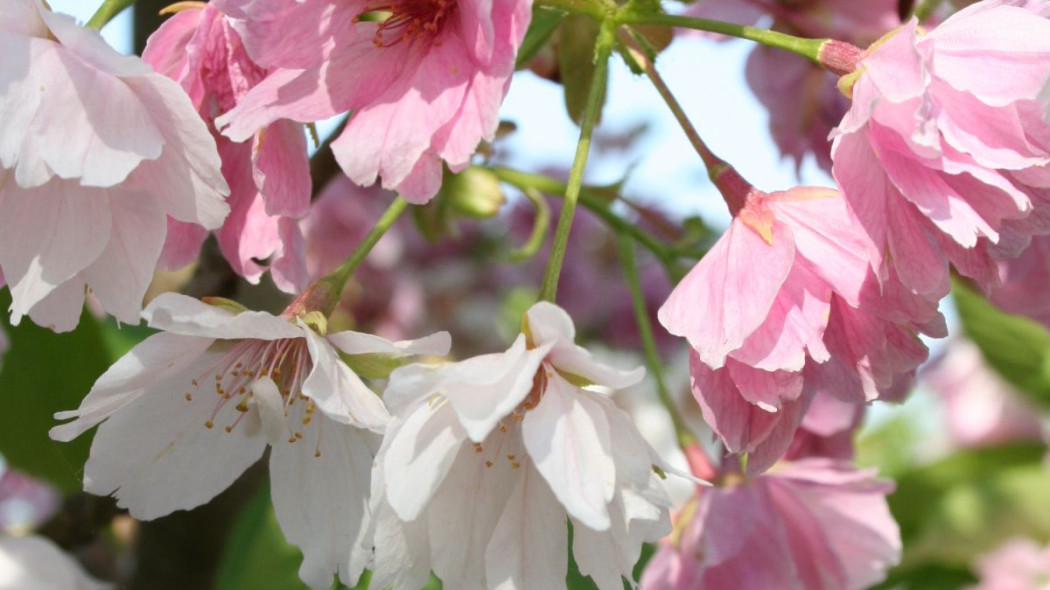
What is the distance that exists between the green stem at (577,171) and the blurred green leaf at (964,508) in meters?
0.82

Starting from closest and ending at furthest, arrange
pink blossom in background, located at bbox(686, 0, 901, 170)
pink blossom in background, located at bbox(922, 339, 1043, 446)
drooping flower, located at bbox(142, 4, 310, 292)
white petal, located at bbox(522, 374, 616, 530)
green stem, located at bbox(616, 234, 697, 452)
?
white petal, located at bbox(522, 374, 616, 530) < drooping flower, located at bbox(142, 4, 310, 292) < green stem, located at bbox(616, 234, 697, 452) < pink blossom in background, located at bbox(686, 0, 901, 170) < pink blossom in background, located at bbox(922, 339, 1043, 446)

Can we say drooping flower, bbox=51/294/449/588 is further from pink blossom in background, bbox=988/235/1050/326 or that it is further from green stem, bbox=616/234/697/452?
pink blossom in background, bbox=988/235/1050/326

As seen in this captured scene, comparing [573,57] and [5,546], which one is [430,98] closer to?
[573,57]

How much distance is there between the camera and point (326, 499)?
27.3 inches

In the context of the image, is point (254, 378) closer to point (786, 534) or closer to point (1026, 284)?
point (786, 534)

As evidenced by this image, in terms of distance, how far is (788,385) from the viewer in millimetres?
628

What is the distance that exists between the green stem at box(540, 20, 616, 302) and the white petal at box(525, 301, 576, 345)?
28 millimetres

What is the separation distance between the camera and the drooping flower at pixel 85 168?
1.92 feet

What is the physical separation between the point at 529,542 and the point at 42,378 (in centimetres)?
47

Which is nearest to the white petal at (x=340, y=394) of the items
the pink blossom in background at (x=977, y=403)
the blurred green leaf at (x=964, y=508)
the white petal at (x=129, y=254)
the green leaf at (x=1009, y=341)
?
the white petal at (x=129, y=254)

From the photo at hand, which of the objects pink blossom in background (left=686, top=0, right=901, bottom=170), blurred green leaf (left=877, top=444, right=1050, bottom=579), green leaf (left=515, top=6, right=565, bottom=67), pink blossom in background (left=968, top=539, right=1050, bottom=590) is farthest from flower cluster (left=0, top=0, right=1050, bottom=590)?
pink blossom in background (left=968, top=539, right=1050, bottom=590)

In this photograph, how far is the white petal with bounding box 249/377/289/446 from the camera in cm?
68

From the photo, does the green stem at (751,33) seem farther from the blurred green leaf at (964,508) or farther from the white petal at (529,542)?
the blurred green leaf at (964,508)

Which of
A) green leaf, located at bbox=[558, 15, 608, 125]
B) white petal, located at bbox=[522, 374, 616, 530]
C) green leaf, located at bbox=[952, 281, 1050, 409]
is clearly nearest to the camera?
white petal, located at bbox=[522, 374, 616, 530]
